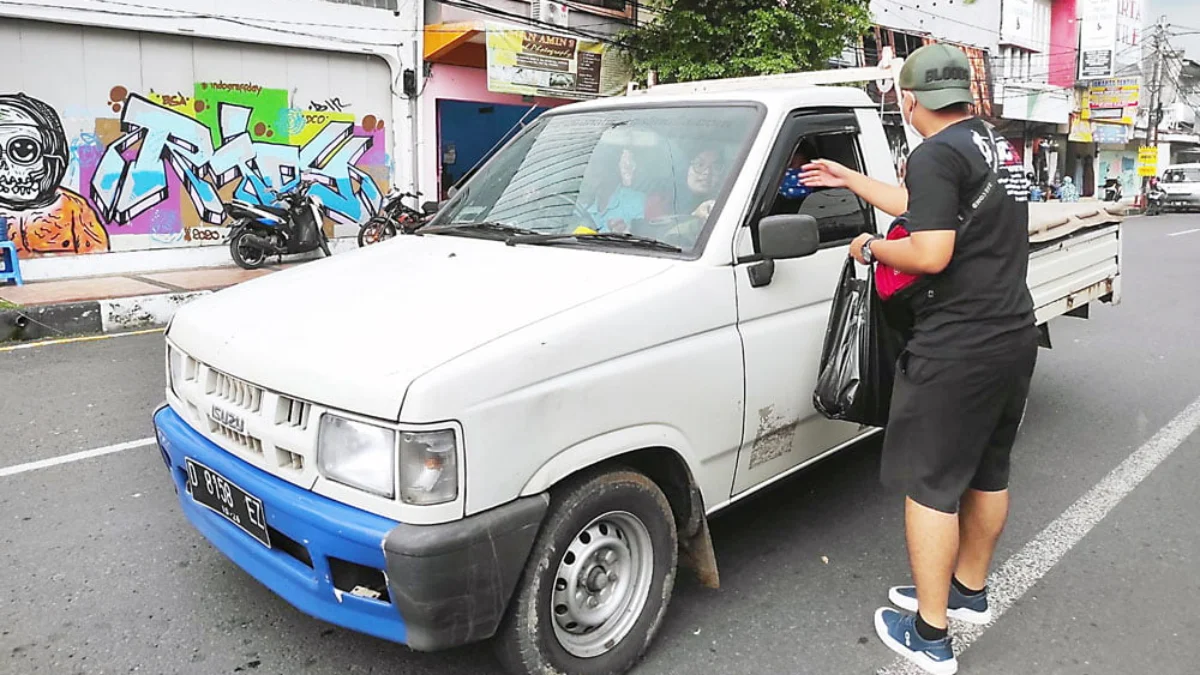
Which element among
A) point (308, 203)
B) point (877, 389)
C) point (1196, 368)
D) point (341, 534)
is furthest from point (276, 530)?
point (308, 203)

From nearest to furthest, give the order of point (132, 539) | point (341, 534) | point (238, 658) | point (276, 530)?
point (341, 534)
point (276, 530)
point (238, 658)
point (132, 539)

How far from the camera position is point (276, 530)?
2.43 m

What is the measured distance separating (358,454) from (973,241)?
72.4 inches

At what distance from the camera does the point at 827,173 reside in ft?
9.82

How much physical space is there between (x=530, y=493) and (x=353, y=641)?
3.38 ft

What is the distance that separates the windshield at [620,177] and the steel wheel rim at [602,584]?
0.93 meters

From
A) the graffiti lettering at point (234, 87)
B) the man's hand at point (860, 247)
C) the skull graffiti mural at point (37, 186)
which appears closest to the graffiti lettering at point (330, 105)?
the graffiti lettering at point (234, 87)

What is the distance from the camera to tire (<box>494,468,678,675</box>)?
8.07 ft

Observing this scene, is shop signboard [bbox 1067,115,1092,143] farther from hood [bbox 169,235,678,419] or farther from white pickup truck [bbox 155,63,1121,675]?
hood [bbox 169,235,678,419]

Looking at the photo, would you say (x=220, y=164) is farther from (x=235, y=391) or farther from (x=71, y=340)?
(x=235, y=391)

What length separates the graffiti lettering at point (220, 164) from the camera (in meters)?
11.0

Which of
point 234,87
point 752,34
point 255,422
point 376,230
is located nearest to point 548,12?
point 752,34

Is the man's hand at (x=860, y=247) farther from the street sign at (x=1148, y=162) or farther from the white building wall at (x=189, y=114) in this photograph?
the street sign at (x=1148, y=162)

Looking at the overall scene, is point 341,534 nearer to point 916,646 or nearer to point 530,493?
point 530,493
